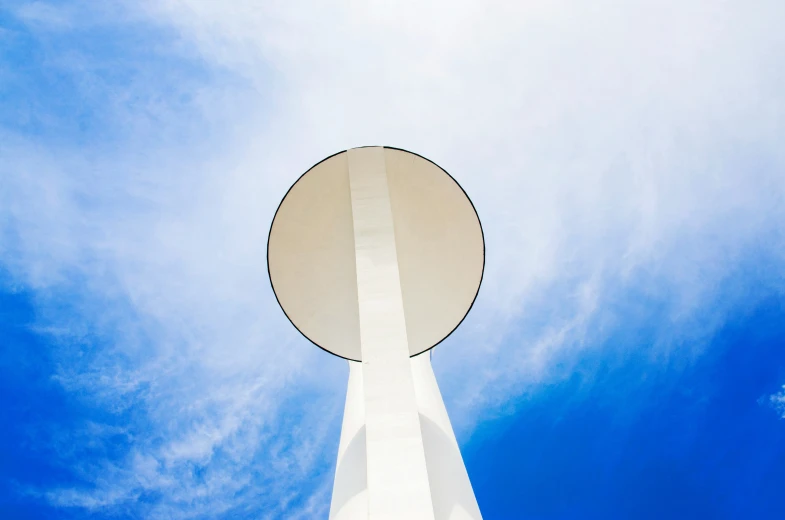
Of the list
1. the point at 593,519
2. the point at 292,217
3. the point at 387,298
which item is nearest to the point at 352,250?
the point at 292,217

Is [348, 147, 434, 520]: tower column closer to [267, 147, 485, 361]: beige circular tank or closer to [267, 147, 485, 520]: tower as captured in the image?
[267, 147, 485, 520]: tower

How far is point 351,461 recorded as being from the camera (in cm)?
1084

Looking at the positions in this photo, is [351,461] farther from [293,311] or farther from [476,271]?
[476,271]

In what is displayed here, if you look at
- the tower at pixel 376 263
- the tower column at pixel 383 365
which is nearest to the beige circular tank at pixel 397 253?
the tower at pixel 376 263

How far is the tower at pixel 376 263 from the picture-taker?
32.3 ft

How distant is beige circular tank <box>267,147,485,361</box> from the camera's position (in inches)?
448

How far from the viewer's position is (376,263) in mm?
9250

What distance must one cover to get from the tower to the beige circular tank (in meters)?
0.02

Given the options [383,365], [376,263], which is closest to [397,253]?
[376,263]

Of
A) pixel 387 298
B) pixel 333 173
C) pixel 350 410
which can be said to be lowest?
pixel 387 298

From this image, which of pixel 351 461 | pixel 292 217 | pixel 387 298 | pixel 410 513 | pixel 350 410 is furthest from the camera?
pixel 350 410

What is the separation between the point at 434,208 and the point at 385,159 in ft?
5.19

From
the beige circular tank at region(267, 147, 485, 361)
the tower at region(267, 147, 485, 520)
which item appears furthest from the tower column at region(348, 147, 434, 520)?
the beige circular tank at region(267, 147, 485, 361)

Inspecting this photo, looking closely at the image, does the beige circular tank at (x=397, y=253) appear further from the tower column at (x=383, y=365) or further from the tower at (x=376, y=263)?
the tower column at (x=383, y=365)
